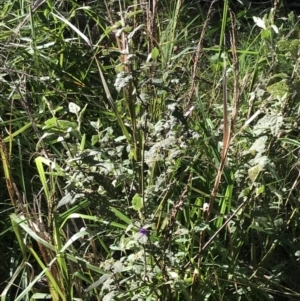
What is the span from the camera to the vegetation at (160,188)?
138 centimetres

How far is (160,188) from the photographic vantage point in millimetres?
1432

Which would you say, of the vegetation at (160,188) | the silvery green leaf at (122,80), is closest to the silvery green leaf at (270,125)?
the vegetation at (160,188)

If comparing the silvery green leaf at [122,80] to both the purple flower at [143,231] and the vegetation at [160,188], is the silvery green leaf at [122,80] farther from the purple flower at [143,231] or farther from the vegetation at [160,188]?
the purple flower at [143,231]

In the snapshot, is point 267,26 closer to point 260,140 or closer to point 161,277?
point 260,140

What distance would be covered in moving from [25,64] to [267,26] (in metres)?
0.96

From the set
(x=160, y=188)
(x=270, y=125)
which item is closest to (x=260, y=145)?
(x=270, y=125)

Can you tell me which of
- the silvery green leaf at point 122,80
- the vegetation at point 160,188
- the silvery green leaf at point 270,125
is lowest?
the vegetation at point 160,188

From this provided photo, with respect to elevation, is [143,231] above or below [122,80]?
below

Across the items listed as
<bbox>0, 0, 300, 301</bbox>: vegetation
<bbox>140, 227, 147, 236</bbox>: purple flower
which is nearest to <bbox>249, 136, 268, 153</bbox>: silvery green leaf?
<bbox>0, 0, 300, 301</bbox>: vegetation

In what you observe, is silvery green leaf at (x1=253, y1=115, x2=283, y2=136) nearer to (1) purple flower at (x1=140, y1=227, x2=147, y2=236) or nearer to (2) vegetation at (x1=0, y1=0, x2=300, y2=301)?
(2) vegetation at (x1=0, y1=0, x2=300, y2=301)

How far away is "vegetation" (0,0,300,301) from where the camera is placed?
4.54 ft

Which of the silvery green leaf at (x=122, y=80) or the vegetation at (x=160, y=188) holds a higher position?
the silvery green leaf at (x=122, y=80)

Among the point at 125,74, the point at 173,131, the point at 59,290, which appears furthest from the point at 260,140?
the point at 59,290

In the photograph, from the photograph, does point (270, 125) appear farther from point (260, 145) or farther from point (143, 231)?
point (143, 231)
